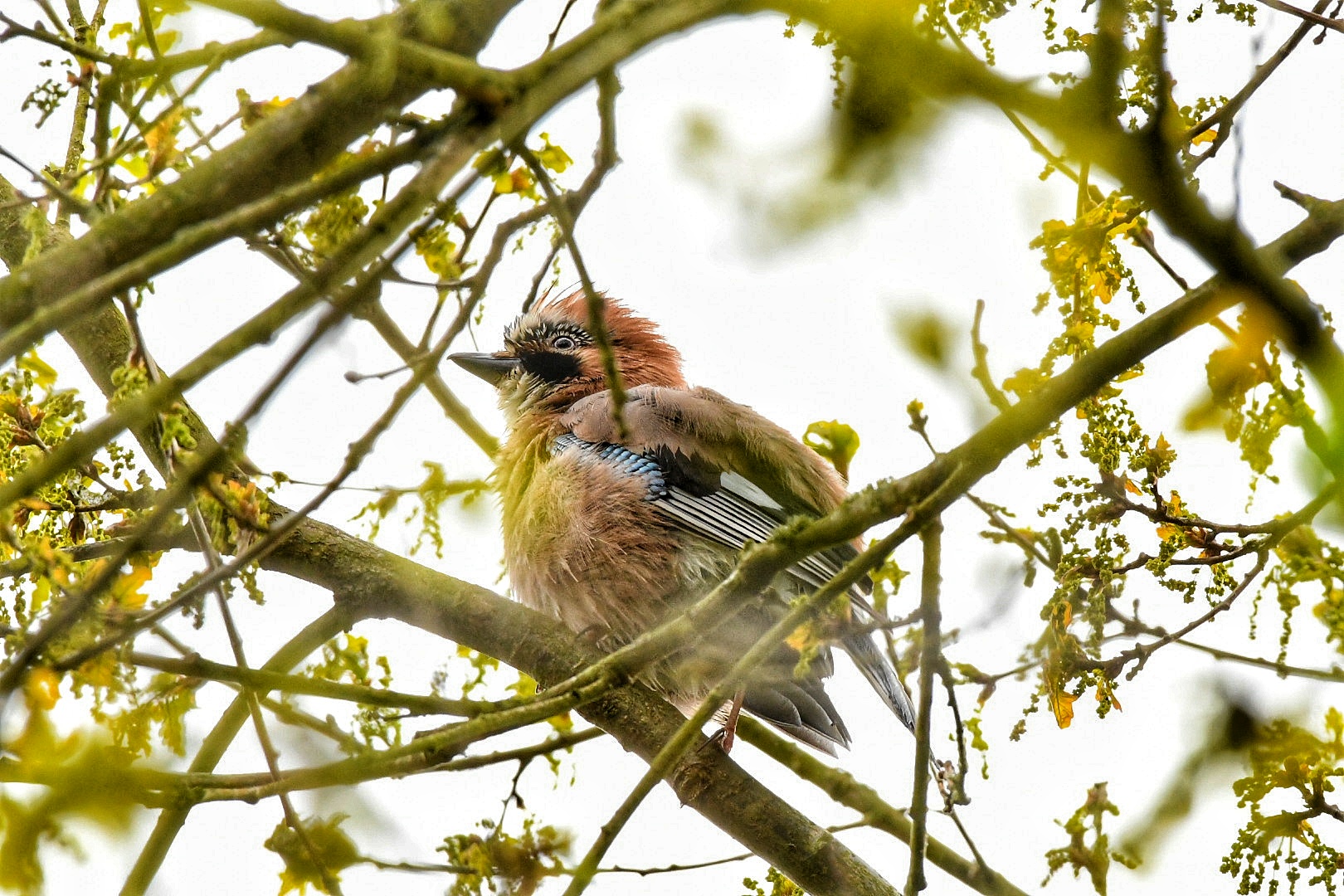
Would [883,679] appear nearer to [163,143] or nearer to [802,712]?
[802,712]

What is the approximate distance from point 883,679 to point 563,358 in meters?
2.15

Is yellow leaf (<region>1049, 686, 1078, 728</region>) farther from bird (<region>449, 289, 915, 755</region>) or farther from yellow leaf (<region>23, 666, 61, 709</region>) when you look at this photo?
yellow leaf (<region>23, 666, 61, 709</region>)

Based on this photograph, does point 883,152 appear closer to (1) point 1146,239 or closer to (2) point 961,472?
(2) point 961,472

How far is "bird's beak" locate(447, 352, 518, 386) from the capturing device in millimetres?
5879

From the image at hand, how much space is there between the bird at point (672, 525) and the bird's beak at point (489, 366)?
2.24 ft

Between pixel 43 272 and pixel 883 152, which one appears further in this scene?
pixel 43 272

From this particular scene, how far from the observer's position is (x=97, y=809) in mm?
1587

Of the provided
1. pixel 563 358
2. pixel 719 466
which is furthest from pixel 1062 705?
pixel 563 358

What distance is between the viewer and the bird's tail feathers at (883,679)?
4289 mm

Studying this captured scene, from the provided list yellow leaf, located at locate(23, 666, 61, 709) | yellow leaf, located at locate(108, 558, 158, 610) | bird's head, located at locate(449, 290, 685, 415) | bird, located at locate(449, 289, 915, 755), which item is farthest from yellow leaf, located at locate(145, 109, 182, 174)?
bird's head, located at locate(449, 290, 685, 415)

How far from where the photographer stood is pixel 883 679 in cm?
436

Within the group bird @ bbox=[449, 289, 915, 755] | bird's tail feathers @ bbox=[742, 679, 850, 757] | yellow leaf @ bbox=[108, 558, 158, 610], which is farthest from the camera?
bird's tail feathers @ bbox=[742, 679, 850, 757]

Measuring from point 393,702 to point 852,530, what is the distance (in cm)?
86

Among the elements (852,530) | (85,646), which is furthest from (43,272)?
(852,530)
